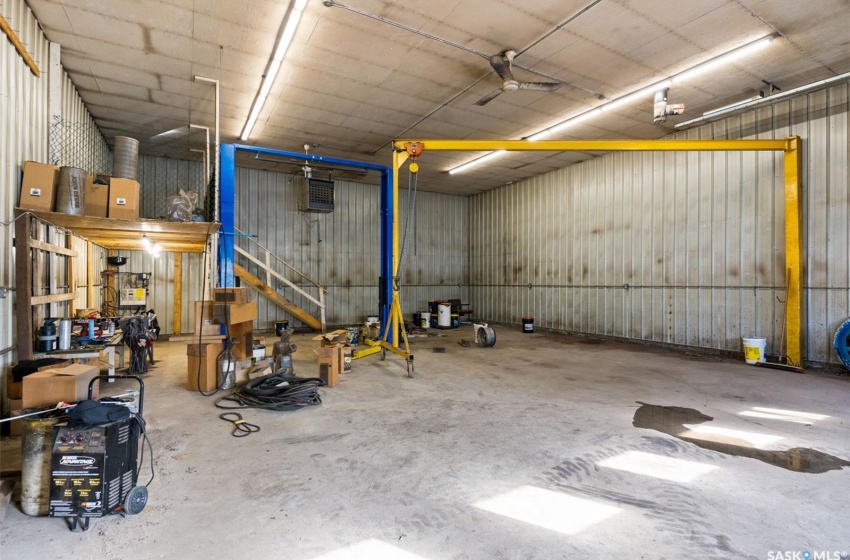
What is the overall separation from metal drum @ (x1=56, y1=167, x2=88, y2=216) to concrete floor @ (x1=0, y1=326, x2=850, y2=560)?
2224 millimetres

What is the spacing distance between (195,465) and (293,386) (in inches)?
60.3

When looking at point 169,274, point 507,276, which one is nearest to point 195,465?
point 169,274

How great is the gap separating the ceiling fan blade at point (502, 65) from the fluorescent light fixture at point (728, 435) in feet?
15.4

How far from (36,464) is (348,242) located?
9919 mm

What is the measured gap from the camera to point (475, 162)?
33.8 ft

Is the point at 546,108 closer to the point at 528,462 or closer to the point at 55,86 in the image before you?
the point at 528,462

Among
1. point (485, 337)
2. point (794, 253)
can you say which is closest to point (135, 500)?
point (485, 337)

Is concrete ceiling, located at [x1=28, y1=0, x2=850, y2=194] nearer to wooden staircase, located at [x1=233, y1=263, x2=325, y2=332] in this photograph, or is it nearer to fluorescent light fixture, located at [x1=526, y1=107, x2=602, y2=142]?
fluorescent light fixture, located at [x1=526, y1=107, x2=602, y2=142]

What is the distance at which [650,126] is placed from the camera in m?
7.81

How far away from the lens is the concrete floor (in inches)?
81.5

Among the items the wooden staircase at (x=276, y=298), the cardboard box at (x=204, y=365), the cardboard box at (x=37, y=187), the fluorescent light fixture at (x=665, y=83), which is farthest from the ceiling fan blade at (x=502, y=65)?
the wooden staircase at (x=276, y=298)

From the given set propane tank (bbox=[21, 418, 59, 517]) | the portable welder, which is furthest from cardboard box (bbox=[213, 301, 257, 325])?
the portable welder

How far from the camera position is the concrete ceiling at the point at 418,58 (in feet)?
14.8

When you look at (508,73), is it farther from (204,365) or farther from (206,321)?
(204,365)
